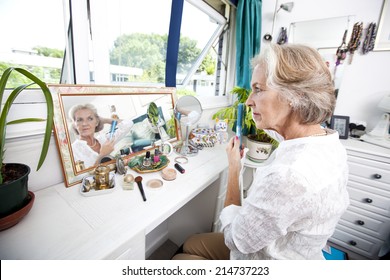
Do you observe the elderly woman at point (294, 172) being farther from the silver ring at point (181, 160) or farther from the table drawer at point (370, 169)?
the table drawer at point (370, 169)

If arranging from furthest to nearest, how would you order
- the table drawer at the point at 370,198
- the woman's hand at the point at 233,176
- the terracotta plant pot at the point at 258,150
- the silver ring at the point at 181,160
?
the terracotta plant pot at the point at 258,150 → the table drawer at the point at 370,198 → the silver ring at the point at 181,160 → the woman's hand at the point at 233,176

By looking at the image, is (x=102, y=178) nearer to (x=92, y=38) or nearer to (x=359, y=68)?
(x=92, y=38)

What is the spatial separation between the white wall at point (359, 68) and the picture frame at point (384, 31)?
0.11 ft

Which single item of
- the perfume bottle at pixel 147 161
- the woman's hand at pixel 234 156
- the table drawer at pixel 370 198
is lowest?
the table drawer at pixel 370 198

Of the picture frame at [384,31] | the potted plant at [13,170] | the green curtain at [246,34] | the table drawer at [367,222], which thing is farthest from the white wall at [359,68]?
the potted plant at [13,170]

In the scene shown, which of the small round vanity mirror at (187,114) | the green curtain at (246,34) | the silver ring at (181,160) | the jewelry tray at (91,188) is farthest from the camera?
the green curtain at (246,34)

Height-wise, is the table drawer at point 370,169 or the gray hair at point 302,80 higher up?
the gray hair at point 302,80

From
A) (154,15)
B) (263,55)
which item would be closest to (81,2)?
(154,15)

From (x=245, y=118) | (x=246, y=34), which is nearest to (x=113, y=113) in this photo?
(x=245, y=118)

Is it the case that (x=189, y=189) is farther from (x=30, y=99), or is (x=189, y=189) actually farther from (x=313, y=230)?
(x=30, y=99)

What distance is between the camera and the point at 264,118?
0.77m

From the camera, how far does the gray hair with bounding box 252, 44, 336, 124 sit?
62 centimetres

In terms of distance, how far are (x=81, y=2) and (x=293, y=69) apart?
1064 mm

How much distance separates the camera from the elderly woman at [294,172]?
0.55m
